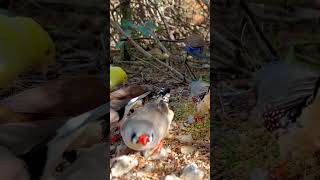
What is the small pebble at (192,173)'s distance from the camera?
83 centimetres

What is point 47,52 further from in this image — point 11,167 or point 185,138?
point 185,138

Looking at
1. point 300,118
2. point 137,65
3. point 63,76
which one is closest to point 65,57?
point 63,76

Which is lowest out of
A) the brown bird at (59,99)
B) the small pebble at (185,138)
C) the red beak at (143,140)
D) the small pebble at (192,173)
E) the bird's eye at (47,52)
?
the small pebble at (192,173)

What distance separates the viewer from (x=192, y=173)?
85 centimetres

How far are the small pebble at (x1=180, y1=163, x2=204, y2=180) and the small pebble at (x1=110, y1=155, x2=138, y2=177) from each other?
0.12 m

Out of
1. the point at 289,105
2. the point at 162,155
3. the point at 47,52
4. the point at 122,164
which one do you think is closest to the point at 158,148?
the point at 162,155

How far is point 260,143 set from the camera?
57cm

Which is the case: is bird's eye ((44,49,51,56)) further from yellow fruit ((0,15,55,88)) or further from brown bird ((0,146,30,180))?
brown bird ((0,146,30,180))

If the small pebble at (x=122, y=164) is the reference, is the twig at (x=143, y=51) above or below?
above

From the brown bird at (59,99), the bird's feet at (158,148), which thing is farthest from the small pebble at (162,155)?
the brown bird at (59,99)

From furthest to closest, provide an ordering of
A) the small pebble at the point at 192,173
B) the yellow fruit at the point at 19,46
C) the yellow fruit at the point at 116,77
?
the yellow fruit at the point at 116,77, the small pebble at the point at 192,173, the yellow fruit at the point at 19,46

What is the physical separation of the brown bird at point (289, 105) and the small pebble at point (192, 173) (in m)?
0.30

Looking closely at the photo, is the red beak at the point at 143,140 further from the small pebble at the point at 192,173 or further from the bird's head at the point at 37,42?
A: the bird's head at the point at 37,42

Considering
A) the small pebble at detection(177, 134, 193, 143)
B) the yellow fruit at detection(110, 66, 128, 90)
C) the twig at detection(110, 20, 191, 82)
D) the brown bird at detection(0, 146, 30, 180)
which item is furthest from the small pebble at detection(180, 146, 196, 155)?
the brown bird at detection(0, 146, 30, 180)
